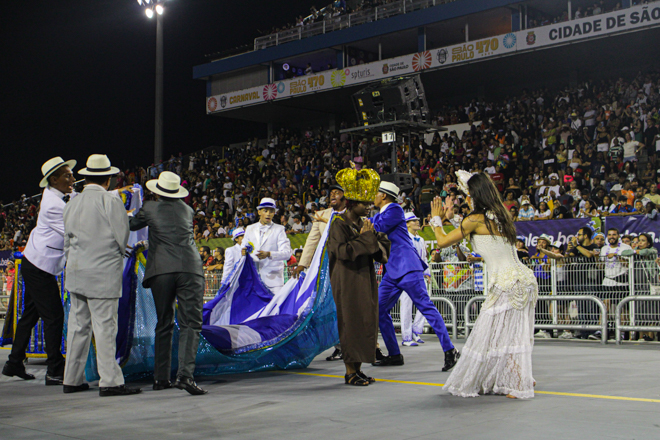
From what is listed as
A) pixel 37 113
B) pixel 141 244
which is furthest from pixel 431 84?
pixel 141 244

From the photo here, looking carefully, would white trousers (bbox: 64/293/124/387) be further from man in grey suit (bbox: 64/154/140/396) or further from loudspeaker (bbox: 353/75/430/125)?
loudspeaker (bbox: 353/75/430/125)

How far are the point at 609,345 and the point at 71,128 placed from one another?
26036mm

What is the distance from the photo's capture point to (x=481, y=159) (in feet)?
61.0

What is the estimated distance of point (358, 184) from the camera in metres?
5.59

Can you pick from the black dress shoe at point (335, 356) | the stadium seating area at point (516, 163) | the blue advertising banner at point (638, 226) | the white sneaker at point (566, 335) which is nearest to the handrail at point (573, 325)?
the white sneaker at point (566, 335)

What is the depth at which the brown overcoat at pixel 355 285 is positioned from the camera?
5516 mm

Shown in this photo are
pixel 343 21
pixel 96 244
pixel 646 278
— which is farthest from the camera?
pixel 343 21

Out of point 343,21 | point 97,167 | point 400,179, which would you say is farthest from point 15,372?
point 343,21

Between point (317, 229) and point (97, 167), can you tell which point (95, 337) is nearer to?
point (97, 167)

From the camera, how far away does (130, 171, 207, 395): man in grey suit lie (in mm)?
5555

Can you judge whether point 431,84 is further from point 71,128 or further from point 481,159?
point 71,128

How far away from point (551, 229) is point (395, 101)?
4.41m

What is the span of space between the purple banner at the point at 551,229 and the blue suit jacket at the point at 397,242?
20.3 ft

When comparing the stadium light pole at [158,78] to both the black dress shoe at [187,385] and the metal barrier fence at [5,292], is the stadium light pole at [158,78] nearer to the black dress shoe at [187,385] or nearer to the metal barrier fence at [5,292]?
the metal barrier fence at [5,292]
